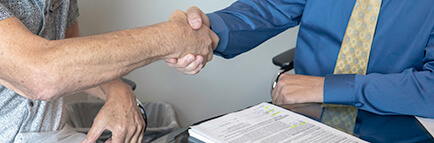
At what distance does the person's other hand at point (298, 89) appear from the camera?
4.23 feet

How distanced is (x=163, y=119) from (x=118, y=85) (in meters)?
1.11

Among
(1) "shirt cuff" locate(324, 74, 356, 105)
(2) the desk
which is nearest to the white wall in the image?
(1) "shirt cuff" locate(324, 74, 356, 105)

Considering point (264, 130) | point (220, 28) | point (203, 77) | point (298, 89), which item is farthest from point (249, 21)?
point (203, 77)

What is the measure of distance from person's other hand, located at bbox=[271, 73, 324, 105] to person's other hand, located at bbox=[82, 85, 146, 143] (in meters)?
0.47

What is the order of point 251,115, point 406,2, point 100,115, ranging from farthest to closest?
point 406,2 → point 100,115 → point 251,115

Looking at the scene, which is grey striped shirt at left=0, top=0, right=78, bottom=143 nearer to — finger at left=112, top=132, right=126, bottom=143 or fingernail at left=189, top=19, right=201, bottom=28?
finger at left=112, top=132, right=126, bottom=143

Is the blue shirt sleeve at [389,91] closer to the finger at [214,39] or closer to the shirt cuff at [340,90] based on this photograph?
the shirt cuff at [340,90]

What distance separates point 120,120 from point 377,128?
0.74 metres

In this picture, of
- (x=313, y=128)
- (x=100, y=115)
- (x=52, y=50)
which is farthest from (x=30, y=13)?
(x=313, y=128)

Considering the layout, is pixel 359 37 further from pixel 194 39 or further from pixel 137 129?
pixel 137 129

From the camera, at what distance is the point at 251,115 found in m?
1.08

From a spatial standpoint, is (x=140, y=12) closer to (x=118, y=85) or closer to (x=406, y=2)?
(x=118, y=85)

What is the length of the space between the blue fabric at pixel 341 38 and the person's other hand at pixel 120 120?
0.41m

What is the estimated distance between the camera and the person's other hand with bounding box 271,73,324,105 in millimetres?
1288
